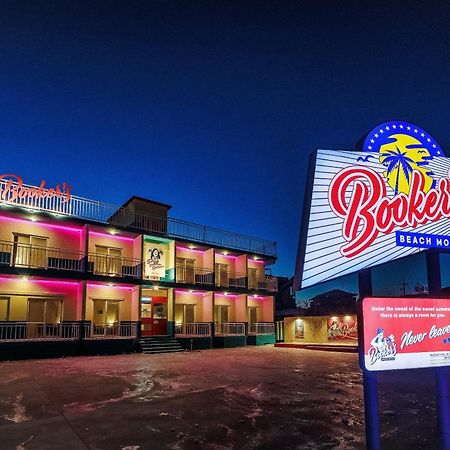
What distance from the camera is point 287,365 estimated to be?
15.4 meters

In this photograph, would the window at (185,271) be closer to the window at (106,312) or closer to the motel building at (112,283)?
the motel building at (112,283)

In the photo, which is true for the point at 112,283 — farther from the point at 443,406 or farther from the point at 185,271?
the point at 443,406

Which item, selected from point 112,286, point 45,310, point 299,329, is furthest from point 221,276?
point 45,310

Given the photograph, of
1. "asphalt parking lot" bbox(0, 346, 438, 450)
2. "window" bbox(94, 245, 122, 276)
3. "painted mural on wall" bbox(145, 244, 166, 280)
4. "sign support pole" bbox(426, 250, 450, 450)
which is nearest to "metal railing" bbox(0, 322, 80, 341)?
"window" bbox(94, 245, 122, 276)

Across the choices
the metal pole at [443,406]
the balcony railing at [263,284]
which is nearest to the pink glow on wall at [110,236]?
the balcony railing at [263,284]

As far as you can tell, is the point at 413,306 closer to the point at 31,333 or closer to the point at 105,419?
the point at 105,419

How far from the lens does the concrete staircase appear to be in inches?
874

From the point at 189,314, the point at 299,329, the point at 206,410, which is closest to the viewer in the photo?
the point at 206,410

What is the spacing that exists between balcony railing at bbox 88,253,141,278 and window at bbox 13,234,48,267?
253 centimetres

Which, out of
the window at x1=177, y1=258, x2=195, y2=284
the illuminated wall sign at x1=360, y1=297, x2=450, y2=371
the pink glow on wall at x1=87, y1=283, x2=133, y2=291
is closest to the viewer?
the illuminated wall sign at x1=360, y1=297, x2=450, y2=371

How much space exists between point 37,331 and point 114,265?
5.53 metres

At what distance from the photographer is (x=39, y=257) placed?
20875 millimetres

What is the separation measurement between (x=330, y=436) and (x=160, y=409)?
338 centimetres

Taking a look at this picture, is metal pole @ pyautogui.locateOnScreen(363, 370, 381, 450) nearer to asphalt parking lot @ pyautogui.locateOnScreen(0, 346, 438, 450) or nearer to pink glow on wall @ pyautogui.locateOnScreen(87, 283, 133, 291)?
asphalt parking lot @ pyautogui.locateOnScreen(0, 346, 438, 450)
